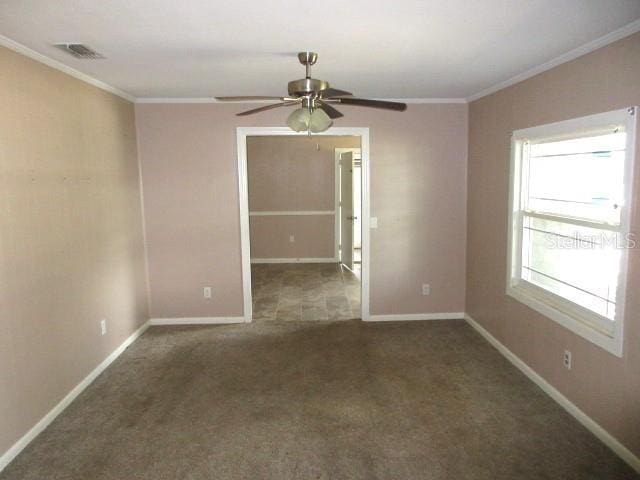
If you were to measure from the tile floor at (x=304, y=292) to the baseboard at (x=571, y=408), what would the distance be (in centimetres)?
170

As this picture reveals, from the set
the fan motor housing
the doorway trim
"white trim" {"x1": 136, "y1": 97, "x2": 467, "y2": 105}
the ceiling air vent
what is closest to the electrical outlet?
the doorway trim

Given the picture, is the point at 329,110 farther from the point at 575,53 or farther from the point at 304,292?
the point at 304,292

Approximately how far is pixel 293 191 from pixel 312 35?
5.47m

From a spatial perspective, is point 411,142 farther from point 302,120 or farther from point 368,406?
point 368,406

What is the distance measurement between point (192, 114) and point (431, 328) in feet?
10.6

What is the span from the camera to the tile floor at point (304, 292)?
5.12 meters

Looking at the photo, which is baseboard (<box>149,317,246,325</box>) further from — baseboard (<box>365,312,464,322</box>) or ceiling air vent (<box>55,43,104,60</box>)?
ceiling air vent (<box>55,43,104,60</box>)

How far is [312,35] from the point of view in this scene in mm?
2471

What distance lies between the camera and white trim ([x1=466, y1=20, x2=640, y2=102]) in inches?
92.3

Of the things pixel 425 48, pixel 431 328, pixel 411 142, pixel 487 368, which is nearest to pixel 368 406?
pixel 487 368

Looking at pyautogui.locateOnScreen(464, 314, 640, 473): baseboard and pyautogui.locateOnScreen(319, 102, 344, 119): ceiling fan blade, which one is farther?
pyautogui.locateOnScreen(319, 102, 344, 119): ceiling fan blade

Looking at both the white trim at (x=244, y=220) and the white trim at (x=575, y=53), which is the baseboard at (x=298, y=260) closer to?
the white trim at (x=244, y=220)

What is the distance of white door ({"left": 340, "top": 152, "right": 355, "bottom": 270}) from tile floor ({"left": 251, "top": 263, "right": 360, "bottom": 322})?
0.25 m

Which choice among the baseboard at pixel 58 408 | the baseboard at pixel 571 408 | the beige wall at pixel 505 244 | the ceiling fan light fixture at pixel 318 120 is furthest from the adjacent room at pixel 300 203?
the ceiling fan light fixture at pixel 318 120
